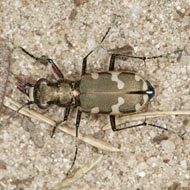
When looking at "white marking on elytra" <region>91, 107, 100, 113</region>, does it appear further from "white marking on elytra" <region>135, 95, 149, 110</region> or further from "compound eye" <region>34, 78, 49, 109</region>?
"compound eye" <region>34, 78, 49, 109</region>

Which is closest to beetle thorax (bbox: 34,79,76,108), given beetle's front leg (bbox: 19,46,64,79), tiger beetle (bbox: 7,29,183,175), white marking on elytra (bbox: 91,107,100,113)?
tiger beetle (bbox: 7,29,183,175)

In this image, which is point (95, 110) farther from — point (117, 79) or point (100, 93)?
point (117, 79)

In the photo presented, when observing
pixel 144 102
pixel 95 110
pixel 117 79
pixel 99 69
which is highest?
pixel 99 69

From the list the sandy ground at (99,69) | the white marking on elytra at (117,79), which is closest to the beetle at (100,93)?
the white marking on elytra at (117,79)

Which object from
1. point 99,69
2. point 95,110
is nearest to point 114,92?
point 95,110

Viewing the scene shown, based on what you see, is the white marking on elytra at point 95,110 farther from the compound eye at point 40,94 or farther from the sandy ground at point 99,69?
the compound eye at point 40,94

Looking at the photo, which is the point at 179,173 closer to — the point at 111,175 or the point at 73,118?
the point at 111,175

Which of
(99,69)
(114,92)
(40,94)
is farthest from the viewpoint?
(99,69)
